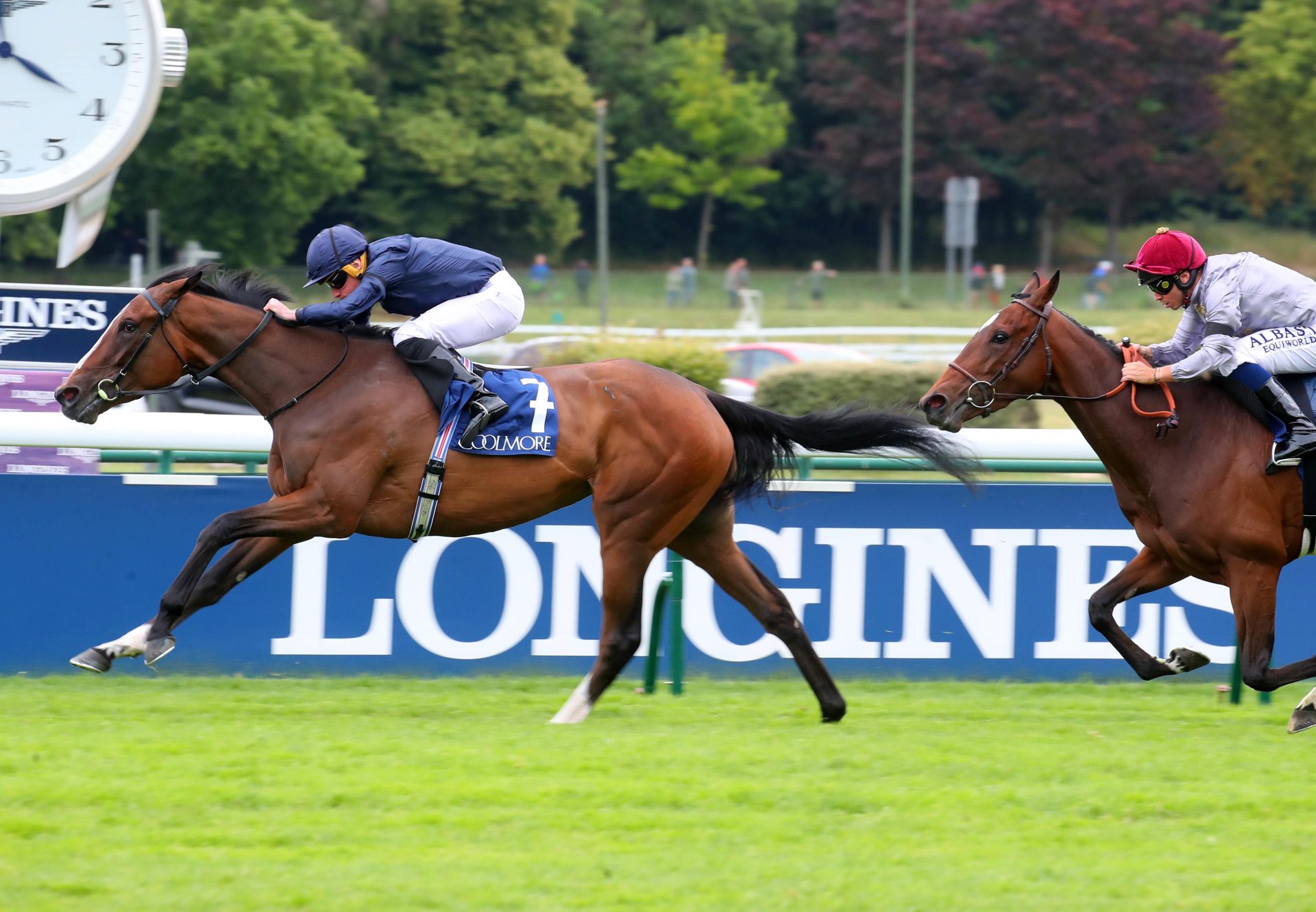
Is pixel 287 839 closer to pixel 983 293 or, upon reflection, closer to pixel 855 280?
pixel 983 293

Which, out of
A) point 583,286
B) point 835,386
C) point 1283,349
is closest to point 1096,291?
point 583,286

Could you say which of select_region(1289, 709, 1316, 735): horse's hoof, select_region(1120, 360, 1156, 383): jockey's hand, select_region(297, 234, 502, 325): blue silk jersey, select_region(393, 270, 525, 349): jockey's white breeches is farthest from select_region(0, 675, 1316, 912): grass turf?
select_region(297, 234, 502, 325): blue silk jersey

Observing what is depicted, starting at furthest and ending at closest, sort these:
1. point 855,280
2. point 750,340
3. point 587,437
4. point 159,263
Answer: point 855,280 < point 159,263 < point 750,340 < point 587,437

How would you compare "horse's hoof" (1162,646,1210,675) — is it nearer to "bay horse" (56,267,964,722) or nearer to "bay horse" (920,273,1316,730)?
"bay horse" (920,273,1316,730)

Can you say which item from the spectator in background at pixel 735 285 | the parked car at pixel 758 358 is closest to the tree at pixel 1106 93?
the spectator in background at pixel 735 285

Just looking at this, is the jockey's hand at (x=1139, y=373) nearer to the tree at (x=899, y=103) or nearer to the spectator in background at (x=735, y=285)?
the spectator in background at (x=735, y=285)

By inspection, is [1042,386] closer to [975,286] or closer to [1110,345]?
[1110,345]

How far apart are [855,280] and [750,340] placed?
72.4ft

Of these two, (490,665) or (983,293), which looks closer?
(490,665)

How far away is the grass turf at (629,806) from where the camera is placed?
12.5 ft

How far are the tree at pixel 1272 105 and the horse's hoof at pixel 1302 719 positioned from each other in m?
41.8

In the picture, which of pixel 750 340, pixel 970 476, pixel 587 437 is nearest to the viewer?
pixel 587 437

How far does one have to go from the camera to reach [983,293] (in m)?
37.9

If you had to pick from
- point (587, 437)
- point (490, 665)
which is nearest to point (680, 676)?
point (490, 665)
